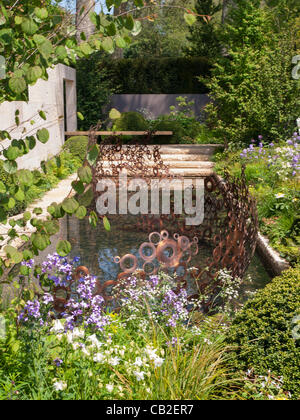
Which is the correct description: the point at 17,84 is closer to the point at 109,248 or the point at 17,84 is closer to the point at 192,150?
the point at 109,248

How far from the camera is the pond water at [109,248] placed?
19.2ft

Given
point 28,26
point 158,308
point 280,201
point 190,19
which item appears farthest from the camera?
point 280,201

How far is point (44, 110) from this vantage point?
9.38 meters

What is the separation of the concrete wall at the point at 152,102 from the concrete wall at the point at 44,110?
16.8ft

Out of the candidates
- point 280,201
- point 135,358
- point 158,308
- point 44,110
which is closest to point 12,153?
point 135,358

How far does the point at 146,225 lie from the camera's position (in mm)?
7820

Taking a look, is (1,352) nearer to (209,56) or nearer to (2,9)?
(2,9)

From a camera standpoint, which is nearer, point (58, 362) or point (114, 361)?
point (114, 361)

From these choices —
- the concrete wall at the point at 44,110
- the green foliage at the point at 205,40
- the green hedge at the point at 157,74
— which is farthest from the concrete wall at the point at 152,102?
the concrete wall at the point at 44,110

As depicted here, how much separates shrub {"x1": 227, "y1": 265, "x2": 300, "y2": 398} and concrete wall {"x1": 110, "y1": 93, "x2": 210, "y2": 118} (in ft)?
65.7

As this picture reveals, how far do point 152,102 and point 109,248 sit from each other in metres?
16.8

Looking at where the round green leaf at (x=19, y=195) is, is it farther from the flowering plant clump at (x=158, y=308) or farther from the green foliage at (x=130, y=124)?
the green foliage at (x=130, y=124)

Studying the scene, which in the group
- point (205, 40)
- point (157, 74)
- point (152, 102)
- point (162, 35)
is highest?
point (162, 35)

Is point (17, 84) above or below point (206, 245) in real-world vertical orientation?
above
